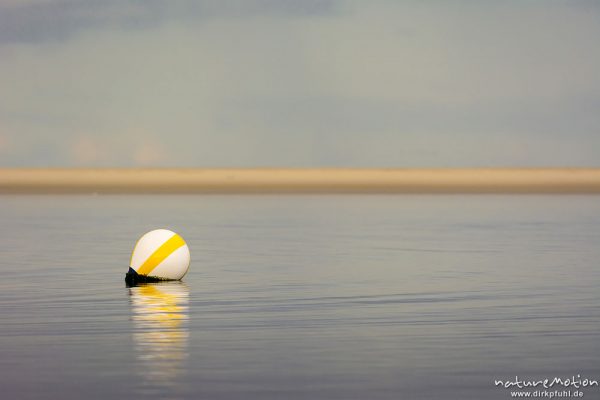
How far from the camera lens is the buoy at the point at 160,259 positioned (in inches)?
902

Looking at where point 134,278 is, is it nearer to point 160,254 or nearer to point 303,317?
point 160,254

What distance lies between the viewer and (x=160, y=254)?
2309cm

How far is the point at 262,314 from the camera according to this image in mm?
17922

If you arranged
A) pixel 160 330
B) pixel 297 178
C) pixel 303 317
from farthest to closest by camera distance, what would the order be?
pixel 297 178, pixel 303 317, pixel 160 330

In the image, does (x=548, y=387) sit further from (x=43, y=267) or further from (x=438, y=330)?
(x=43, y=267)

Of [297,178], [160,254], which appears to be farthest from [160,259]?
[297,178]

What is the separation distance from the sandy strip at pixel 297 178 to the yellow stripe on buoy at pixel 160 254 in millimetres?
78437

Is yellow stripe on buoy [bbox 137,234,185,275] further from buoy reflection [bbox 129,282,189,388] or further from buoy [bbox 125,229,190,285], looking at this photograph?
buoy reflection [bbox 129,282,189,388]

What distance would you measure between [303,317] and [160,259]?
6.03 metres

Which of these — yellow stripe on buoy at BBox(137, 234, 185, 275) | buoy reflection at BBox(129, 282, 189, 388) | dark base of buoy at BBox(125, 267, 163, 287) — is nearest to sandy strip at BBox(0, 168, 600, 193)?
yellow stripe on buoy at BBox(137, 234, 185, 275)

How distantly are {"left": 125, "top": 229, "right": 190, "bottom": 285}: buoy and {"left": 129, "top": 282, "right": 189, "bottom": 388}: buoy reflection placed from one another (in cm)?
23

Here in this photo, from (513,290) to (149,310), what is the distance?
618 cm

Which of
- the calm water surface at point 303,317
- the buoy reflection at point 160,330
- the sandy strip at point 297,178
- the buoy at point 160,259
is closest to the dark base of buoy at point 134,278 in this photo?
the buoy at point 160,259

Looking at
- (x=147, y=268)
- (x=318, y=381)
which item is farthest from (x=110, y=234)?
(x=318, y=381)
